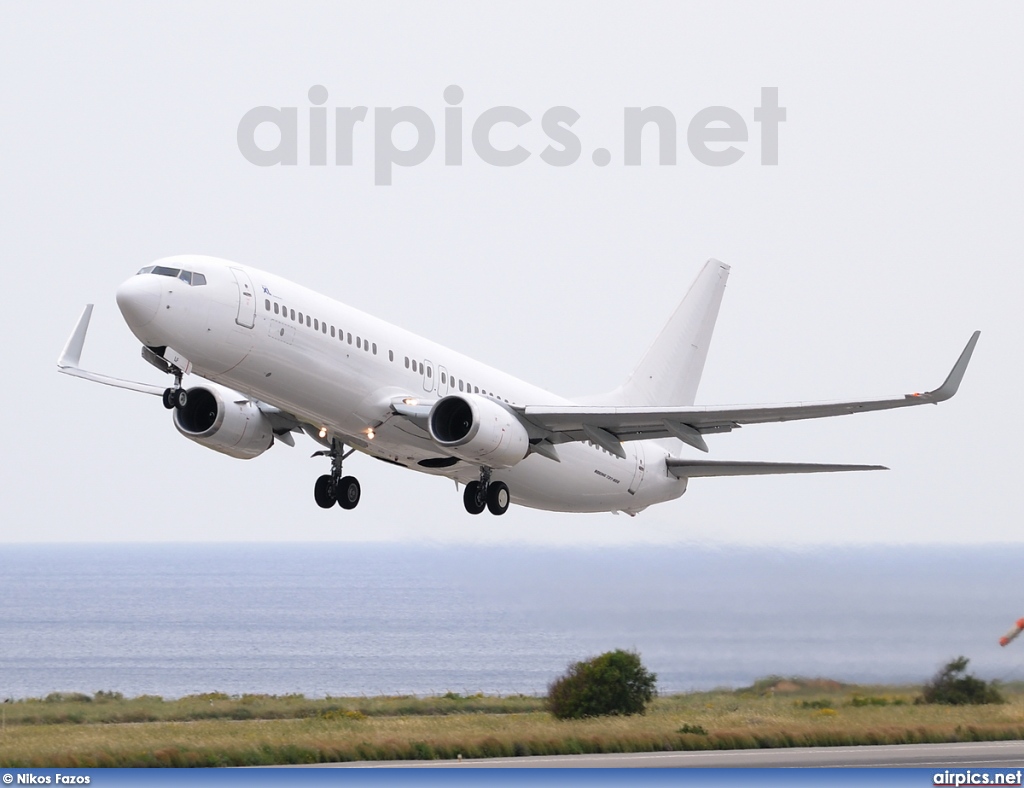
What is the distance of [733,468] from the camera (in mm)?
Answer: 35594

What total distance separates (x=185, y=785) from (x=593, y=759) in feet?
39.8

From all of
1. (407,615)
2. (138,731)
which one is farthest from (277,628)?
(138,731)

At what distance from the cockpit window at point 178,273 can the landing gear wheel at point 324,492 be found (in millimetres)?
8299

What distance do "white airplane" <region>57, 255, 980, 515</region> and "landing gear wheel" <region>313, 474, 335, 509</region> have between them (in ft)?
0.08

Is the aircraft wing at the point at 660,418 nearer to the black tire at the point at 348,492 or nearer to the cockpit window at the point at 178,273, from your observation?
the black tire at the point at 348,492

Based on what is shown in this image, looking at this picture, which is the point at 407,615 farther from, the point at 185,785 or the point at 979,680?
the point at 185,785

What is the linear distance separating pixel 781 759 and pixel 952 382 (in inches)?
503

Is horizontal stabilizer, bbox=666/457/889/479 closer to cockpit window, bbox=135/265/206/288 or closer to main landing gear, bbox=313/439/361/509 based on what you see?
main landing gear, bbox=313/439/361/509

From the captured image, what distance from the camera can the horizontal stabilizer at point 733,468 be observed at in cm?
3403

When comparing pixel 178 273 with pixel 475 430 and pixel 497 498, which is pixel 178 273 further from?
pixel 497 498

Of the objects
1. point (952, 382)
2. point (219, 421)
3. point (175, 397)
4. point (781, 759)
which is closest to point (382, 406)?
point (175, 397)

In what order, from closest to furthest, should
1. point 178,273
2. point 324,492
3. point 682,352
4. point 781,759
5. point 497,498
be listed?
1. point 178,273
2. point 497,498
3. point 324,492
4. point 781,759
5. point 682,352

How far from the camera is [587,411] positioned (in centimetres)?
2969

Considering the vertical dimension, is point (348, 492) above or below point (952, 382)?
below
